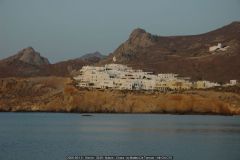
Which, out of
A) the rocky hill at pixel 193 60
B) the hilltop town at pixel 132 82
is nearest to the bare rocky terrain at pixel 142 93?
the rocky hill at pixel 193 60

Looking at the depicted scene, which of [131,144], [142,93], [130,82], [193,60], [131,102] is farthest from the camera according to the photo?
[193,60]

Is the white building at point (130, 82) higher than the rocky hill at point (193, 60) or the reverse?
the reverse

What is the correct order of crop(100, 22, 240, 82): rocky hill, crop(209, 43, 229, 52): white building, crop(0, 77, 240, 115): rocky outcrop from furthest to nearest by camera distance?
crop(209, 43, 229, 52): white building
crop(100, 22, 240, 82): rocky hill
crop(0, 77, 240, 115): rocky outcrop

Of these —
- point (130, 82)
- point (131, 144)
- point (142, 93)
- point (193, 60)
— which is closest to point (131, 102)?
point (142, 93)

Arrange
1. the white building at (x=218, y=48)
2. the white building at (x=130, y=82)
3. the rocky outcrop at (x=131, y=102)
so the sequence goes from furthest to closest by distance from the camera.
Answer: the white building at (x=218, y=48)
the white building at (x=130, y=82)
the rocky outcrop at (x=131, y=102)

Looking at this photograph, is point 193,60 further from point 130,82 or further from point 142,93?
point 142,93

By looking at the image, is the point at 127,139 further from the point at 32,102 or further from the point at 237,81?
the point at 237,81

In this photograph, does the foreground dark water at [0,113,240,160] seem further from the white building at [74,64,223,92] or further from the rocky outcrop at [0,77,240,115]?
the white building at [74,64,223,92]

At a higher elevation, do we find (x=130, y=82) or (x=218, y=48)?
(x=218, y=48)

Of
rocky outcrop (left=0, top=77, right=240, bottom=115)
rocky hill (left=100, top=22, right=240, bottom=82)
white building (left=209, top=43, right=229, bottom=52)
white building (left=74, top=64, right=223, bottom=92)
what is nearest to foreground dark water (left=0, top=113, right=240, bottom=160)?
rocky outcrop (left=0, top=77, right=240, bottom=115)

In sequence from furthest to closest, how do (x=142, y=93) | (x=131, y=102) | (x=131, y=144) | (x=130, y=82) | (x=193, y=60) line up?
(x=193, y=60)
(x=130, y=82)
(x=142, y=93)
(x=131, y=102)
(x=131, y=144)

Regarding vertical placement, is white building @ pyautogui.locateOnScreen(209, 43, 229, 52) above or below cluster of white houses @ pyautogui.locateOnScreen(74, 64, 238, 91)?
above

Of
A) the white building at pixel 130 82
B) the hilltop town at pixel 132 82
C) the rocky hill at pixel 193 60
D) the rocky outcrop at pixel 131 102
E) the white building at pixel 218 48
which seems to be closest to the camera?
the rocky outcrop at pixel 131 102

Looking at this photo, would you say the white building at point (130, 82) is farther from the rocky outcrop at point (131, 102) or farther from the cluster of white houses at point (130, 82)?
the rocky outcrop at point (131, 102)
